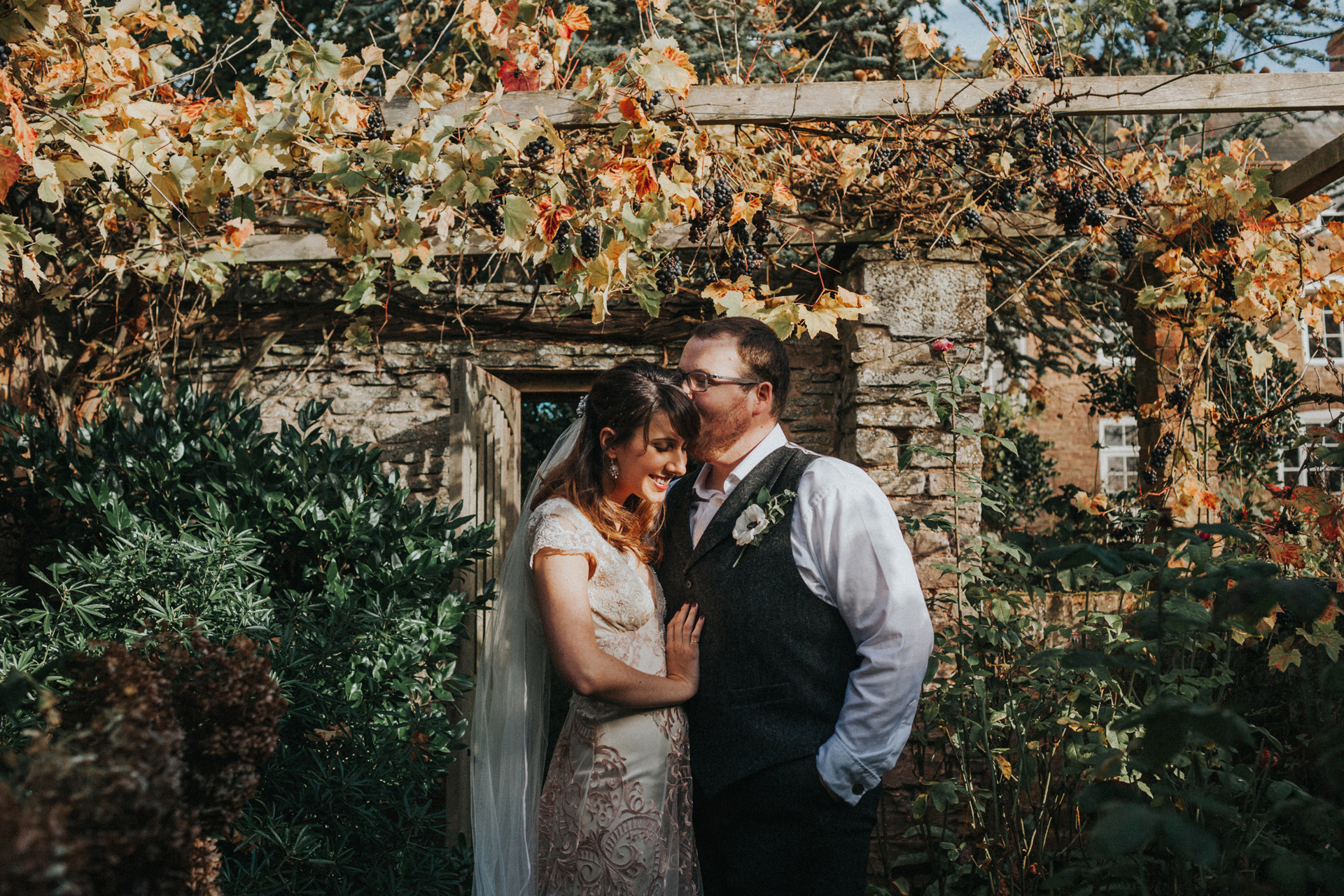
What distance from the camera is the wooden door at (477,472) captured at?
147 inches

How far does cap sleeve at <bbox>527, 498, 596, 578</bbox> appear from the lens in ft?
6.64

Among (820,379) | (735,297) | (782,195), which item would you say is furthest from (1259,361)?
(735,297)

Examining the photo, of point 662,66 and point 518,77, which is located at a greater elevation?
point 518,77

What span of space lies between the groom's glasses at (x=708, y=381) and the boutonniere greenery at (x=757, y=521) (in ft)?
1.12

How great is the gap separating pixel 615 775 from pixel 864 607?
723 mm

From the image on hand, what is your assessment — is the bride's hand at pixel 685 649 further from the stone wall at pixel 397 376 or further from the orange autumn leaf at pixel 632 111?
the stone wall at pixel 397 376

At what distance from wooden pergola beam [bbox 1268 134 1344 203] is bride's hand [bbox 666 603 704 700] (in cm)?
279

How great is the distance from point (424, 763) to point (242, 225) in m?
2.16

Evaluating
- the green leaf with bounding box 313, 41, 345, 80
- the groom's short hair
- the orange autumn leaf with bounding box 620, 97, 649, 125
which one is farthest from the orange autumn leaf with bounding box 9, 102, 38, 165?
the groom's short hair

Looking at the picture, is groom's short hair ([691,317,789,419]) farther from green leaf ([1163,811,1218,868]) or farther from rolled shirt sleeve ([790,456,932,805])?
green leaf ([1163,811,1218,868])

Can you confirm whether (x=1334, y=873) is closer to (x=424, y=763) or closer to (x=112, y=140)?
(x=424, y=763)

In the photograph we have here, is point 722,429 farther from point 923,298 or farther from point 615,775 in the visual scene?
point 923,298

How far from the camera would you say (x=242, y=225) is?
320 cm

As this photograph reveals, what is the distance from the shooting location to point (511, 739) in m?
2.20
